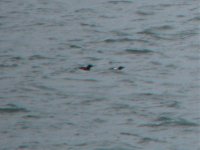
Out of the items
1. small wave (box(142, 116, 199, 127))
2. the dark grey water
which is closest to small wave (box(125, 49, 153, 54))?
the dark grey water

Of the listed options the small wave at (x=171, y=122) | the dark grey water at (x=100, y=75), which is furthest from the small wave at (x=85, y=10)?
the small wave at (x=171, y=122)

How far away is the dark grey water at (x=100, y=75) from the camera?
7504 mm

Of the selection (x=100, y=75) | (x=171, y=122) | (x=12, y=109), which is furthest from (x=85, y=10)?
(x=171, y=122)

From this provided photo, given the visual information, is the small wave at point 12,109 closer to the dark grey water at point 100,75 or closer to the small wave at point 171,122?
the dark grey water at point 100,75

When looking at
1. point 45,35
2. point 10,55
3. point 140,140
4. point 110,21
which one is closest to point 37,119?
point 140,140

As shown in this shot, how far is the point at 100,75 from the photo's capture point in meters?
9.11

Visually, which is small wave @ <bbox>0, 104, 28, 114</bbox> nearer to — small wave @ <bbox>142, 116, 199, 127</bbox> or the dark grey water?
the dark grey water

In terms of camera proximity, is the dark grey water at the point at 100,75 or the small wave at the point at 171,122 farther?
the small wave at the point at 171,122

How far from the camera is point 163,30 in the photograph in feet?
35.6

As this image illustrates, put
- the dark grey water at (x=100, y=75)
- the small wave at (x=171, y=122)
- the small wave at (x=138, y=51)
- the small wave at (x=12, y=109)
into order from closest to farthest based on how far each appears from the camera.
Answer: the dark grey water at (x=100, y=75)
the small wave at (x=171, y=122)
the small wave at (x=12, y=109)
the small wave at (x=138, y=51)

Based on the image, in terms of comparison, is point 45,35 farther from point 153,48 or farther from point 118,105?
point 118,105

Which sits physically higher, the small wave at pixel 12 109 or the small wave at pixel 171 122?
the small wave at pixel 12 109

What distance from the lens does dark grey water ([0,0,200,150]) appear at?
7504 millimetres

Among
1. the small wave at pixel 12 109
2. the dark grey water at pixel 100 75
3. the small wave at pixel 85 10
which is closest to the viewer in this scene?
the dark grey water at pixel 100 75
